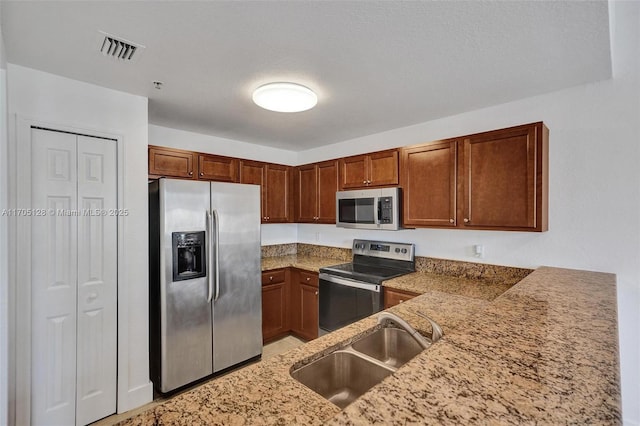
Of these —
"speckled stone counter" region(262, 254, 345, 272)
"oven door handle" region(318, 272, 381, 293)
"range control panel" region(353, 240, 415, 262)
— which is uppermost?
"range control panel" region(353, 240, 415, 262)

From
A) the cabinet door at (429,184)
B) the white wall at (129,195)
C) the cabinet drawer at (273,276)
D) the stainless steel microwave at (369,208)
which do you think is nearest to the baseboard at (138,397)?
the white wall at (129,195)

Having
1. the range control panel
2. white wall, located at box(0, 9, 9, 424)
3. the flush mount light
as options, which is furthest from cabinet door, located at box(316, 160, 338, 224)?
white wall, located at box(0, 9, 9, 424)

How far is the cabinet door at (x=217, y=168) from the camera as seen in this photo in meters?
3.14

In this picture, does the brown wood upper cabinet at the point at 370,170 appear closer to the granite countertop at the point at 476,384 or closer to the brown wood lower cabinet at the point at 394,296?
the brown wood lower cabinet at the point at 394,296

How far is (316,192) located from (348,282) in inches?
50.6

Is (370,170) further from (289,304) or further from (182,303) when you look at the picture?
(182,303)

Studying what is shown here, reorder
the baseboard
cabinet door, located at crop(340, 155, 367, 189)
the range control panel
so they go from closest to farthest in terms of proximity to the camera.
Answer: the baseboard
the range control panel
cabinet door, located at crop(340, 155, 367, 189)

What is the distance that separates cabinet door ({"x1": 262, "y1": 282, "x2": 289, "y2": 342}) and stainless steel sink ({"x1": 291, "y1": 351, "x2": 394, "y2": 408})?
2096 millimetres

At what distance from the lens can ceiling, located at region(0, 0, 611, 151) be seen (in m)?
1.36

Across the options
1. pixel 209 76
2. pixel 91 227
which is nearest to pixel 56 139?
pixel 91 227

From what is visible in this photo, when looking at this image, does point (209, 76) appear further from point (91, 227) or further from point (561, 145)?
point (561, 145)

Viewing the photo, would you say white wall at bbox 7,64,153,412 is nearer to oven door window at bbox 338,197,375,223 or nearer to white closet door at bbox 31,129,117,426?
white closet door at bbox 31,129,117,426

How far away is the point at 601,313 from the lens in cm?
122

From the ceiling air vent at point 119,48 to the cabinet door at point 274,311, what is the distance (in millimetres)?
2352
